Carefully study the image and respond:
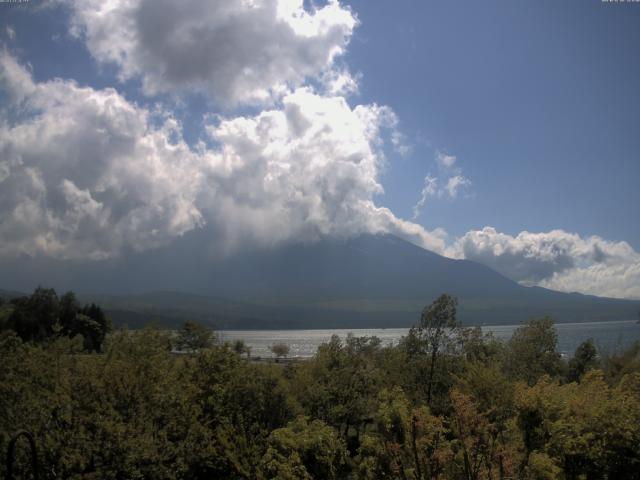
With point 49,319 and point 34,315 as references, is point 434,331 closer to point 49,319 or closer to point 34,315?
point 49,319

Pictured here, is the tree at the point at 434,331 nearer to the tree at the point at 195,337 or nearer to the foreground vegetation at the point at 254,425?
the foreground vegetation at the point at 254,425

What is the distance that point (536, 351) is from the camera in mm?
54094

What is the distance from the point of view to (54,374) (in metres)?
28.1

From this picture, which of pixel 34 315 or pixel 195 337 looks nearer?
pixel 195 337

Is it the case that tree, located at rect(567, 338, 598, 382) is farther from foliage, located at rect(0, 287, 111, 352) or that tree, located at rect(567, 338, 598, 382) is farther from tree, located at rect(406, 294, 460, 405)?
foliage, located at rect(0, 287, 111, 352)

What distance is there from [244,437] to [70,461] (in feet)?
26.4

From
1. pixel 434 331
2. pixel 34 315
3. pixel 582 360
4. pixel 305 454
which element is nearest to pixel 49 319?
pixel 34 315

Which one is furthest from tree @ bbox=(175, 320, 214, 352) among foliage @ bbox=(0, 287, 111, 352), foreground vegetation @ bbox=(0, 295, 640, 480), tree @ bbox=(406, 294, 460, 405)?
foliage @ bbox=(0, 287, 111, 352)

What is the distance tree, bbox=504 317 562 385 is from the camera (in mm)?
52531

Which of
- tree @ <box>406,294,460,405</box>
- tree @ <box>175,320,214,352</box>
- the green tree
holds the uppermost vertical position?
tree @ <box>406,294,460,405</box>

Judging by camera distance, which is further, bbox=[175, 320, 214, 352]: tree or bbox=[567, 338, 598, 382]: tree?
bbox=[567, 338, 598, 382]: tree

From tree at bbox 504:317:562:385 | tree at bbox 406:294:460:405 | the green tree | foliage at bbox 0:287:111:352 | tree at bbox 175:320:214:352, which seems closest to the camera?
the green tree

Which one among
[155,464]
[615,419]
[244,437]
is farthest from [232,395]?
[615,419]

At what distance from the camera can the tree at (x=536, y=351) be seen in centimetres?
5253
